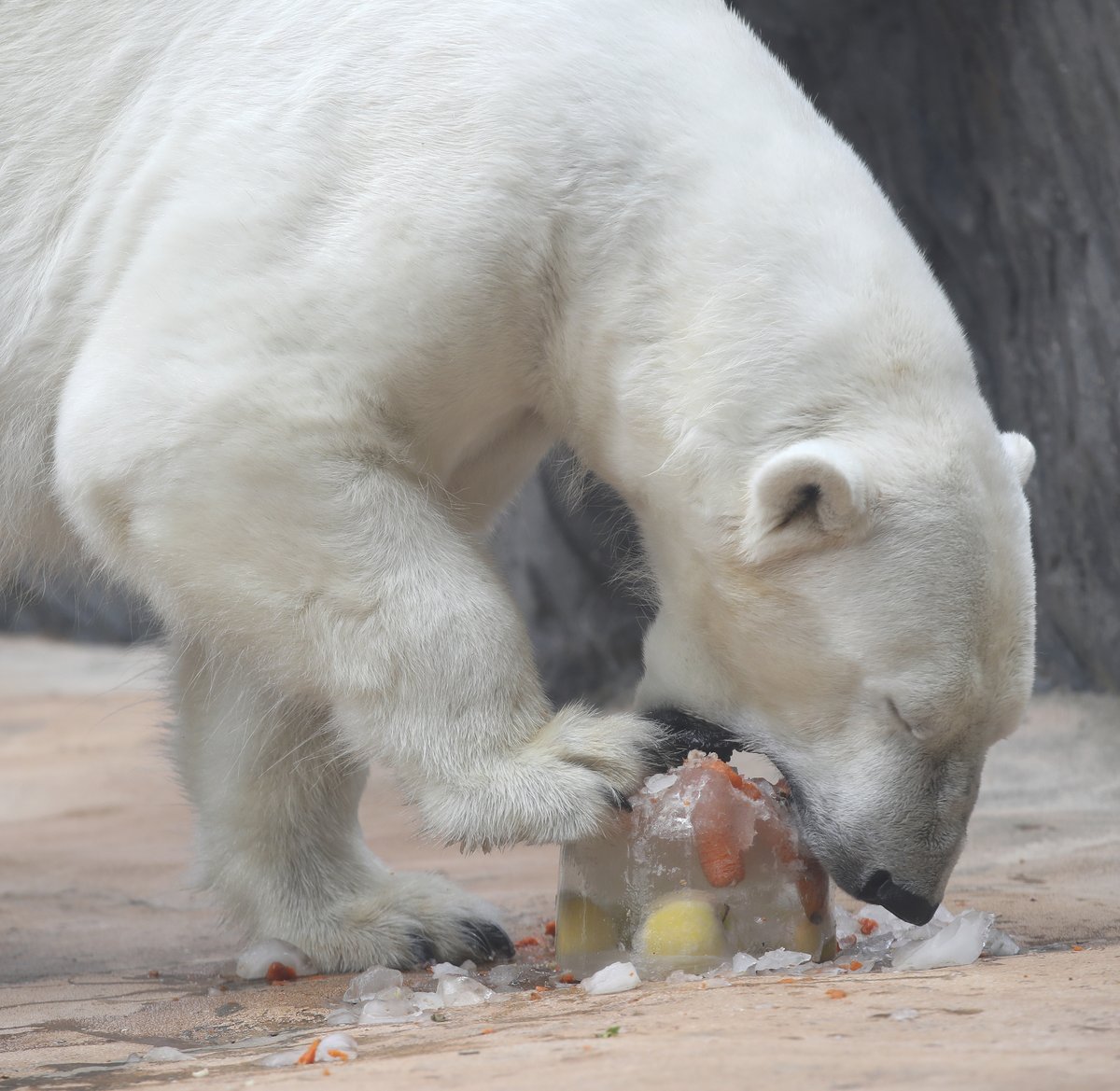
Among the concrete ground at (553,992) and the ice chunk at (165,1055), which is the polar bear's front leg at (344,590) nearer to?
the concrete ground at (553,992)

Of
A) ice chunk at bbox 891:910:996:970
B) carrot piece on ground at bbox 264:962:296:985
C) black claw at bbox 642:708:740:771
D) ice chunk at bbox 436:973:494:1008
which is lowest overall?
carrot piece on ground at bbox 264:962:296:985

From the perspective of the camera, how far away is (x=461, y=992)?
2.53 m

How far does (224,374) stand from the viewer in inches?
99.7

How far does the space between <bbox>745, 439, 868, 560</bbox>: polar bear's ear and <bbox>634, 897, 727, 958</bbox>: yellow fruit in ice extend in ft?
1.85

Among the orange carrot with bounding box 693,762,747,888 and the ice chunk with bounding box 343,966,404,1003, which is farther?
the ice chunk with bounding box 343,966,404,1003

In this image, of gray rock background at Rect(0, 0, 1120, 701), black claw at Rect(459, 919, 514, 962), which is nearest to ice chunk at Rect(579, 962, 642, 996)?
black claw at Rect(459, 919, 514, 962)

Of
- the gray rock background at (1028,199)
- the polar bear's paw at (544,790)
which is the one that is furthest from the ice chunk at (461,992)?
the gray rock background at (1028,199)

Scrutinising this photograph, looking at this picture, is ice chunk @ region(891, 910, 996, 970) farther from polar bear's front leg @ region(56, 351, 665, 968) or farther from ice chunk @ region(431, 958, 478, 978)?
ice chunk @ region(431, 958, 478, 978)

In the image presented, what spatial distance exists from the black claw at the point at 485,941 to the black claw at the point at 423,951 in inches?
2.7

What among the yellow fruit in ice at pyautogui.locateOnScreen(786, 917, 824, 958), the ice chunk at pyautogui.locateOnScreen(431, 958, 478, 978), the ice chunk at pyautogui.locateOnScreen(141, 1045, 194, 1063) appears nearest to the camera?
the ice chunk at pyautogui.locateOnScreen(141, 1045, 194, 1063)

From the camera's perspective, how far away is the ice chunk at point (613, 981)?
234cm

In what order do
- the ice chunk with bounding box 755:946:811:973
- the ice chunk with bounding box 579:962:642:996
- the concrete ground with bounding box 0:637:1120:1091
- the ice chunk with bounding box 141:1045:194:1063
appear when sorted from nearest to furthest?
the concrete ground with bounding box 0:637:1120:1091 < the ice chunk with bounding box 141:1045:194:1063 < the ice chunk with bounding box 579:962:642:996 < the ice chunk with bounding box 755:946:811:973

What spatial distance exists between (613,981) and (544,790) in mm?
311

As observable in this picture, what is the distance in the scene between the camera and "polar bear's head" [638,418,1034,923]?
2402 mm
